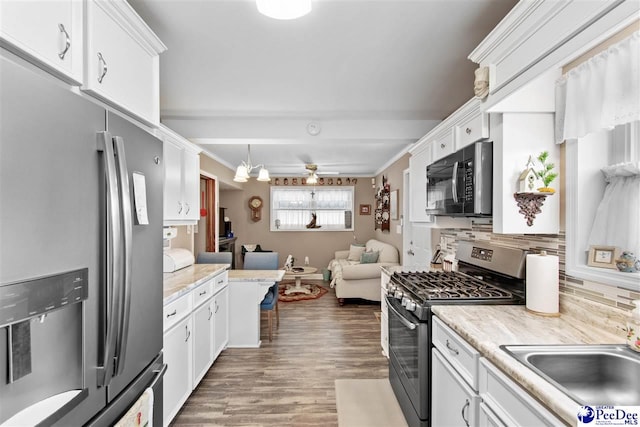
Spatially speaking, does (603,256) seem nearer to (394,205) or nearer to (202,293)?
(202,293)

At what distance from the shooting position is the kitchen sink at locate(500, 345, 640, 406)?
1.08 metres

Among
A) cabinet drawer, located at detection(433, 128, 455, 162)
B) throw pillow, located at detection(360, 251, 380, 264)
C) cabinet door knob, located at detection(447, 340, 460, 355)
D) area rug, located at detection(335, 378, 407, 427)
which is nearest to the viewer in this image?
cabinet door knob, located at detection(447, 340, 460, 355)

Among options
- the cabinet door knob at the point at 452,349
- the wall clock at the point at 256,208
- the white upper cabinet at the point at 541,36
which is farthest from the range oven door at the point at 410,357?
the wall clock at the point at 256,208

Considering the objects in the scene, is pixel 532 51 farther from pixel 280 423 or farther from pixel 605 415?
pixel 280 423

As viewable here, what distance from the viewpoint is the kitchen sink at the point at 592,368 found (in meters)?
1.08

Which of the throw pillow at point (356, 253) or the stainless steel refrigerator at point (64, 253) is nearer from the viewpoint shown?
the stainless steel refrigerator at point (64, 253)

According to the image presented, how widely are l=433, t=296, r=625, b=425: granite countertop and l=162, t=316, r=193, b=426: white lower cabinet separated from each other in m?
1.68

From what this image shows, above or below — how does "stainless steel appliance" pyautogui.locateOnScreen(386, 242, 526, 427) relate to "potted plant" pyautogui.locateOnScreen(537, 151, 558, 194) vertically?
below

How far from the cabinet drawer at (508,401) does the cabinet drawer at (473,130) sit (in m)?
1.33

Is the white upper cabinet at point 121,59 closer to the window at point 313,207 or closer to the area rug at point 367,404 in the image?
the area rug at point 367,404

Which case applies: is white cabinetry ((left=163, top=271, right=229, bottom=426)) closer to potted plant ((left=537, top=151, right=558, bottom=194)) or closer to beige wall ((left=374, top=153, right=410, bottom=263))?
potted plant ((left=537, top=151, right=558, bottom=194))

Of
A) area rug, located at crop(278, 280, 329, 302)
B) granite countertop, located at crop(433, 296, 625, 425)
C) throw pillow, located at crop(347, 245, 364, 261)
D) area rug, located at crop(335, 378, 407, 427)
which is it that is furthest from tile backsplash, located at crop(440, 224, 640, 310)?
throw pillow, located at crop(347, 245, 364, 261)

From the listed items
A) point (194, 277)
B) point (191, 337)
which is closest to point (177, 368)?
point (191, 337)

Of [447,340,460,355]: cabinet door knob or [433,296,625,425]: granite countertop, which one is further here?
[447,340,460,355]: cabinet door knob
